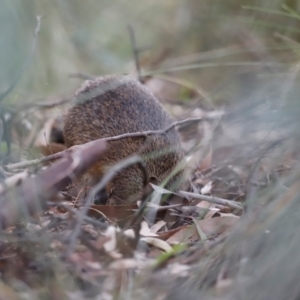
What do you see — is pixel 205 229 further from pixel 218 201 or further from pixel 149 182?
pixel 149 182

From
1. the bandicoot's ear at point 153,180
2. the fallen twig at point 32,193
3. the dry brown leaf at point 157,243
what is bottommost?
the bandicoot's ear at point 153,180

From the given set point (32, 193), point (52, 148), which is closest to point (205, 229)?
point (32, 193)

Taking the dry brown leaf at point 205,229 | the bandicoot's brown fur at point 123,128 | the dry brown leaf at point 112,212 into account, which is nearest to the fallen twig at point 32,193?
the dry brown leaf at point 205,229

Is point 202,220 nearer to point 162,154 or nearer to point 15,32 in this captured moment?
point 162,154

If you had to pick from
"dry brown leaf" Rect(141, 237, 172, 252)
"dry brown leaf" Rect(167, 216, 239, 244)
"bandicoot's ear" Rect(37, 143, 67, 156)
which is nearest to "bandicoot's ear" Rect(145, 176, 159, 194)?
"dry brown leaf" Rect(167, 216, 239, 244)

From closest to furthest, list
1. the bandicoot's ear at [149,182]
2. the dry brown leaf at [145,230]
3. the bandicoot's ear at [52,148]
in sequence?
the dry brown leaf at [145,230]
the bandicoot's ear at [149,182]
the bandicoot's ear at [52,148]

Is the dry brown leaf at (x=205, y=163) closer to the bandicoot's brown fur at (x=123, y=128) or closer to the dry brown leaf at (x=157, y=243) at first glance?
the bandicoot's brown fur at (x=123, y=128)

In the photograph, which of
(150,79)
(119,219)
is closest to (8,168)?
(119,219)

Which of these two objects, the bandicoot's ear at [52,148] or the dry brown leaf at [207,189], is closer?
the dry brown leaf at [207,189]

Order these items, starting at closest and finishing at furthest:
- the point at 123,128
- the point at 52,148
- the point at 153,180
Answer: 1. the point at 153,180
2. the point at 123,128
3. the point at 52,148

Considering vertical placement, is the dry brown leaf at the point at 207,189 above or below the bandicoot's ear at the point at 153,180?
below
